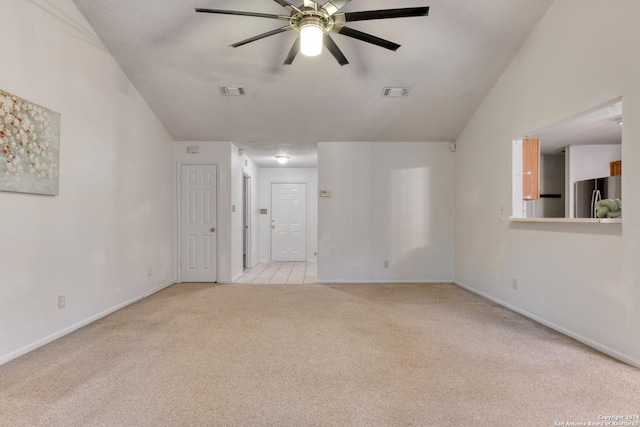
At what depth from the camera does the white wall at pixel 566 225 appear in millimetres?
2420

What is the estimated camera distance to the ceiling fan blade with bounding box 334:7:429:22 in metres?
2.24

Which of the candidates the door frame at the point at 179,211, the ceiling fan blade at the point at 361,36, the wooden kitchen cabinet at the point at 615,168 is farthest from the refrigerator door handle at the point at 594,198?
the door frame at the point at 179,211

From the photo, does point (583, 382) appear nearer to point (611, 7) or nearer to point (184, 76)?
point (611, 7)

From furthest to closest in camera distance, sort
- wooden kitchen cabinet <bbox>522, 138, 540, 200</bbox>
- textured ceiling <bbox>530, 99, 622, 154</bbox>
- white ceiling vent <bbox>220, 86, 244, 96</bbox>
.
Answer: white ceiling vent <bbox>220, 86, 244, 96</bbox>, wooden kitchen cabinet <bbox>522, 138, 540, 200</bbox>, textured ceiling <bbox>530, 99, 622, 154</bbox>

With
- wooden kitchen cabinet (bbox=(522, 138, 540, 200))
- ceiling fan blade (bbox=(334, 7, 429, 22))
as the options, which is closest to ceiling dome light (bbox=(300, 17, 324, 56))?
ceiling fan blade (bbox=(334, 7, 429, 22))

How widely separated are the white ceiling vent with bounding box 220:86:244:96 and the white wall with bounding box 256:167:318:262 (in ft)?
12.8

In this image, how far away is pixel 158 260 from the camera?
15.9ft

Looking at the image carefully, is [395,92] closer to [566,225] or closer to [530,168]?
[530,168]

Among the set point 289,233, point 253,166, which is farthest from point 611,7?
point 289,233

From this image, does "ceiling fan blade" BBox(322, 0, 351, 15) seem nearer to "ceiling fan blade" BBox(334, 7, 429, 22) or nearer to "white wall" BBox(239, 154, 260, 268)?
"ceiling fan blade" BBox(334, 7, 429, 22)

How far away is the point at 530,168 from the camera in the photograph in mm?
3867

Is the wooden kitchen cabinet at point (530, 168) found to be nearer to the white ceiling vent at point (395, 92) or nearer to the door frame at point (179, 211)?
the white ceiling vent at point (395, 92)

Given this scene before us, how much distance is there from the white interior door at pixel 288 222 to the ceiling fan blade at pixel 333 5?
19.5ft

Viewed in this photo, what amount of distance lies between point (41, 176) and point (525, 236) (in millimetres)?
4816
